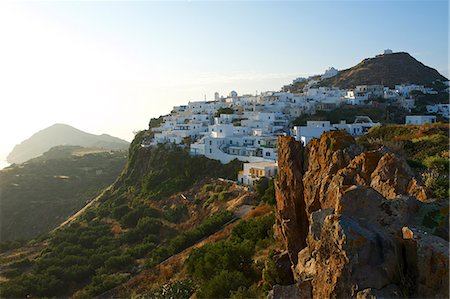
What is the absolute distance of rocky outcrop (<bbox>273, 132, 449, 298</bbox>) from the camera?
212 inches

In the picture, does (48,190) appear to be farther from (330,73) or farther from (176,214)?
(330,73)

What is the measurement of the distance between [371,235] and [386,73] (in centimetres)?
9954

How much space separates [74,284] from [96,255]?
383 centimetres

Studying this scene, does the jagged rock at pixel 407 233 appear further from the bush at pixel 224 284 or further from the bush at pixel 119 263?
the bush at pixel 119 263

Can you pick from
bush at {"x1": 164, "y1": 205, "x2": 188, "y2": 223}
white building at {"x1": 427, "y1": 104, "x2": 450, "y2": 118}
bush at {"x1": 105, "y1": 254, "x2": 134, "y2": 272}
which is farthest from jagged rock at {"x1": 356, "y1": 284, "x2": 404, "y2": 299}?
white building at {"x1": 427, "y1": 104, "x2": 450, "y2": 118}

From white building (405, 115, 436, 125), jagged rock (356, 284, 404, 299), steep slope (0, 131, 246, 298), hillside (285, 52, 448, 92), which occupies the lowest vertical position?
steep slope (0, 131, 246, 298)

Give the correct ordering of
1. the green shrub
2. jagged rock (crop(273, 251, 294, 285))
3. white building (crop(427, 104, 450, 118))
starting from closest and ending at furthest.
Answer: jagged rock (crop(273, 251, 294, 285)) < the green shrub < white building (crop(427, 104, 450, 118))

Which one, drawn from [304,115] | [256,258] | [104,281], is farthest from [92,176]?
[256,258]

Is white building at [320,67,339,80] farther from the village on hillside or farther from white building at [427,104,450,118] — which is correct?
white building at [427,104,450,118]

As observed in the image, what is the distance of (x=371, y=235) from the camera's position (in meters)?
5.67

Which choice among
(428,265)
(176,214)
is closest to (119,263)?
(176,214)

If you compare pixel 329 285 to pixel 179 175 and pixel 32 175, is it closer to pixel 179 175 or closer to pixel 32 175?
pixel 179 175

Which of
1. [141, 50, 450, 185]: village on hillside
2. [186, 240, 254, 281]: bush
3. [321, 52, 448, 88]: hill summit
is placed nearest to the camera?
[186, 240, 254, 281]: bush

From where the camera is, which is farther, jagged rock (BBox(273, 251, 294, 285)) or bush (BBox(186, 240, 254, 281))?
bush (BBox(186, 240, 254, 281))
